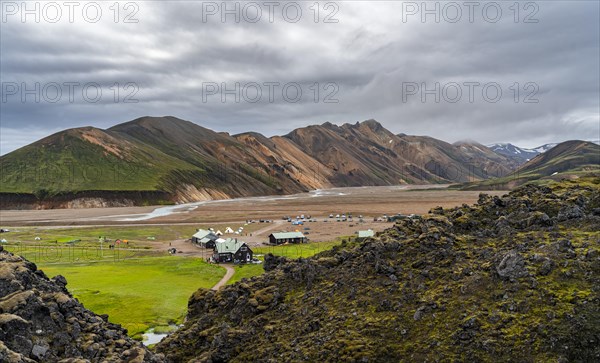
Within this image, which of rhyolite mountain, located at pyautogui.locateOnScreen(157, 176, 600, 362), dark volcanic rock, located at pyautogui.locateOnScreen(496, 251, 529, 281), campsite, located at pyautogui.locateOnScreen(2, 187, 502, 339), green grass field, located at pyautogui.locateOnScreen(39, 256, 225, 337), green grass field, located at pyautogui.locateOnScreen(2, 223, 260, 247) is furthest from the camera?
green grass field, located at pyautogui.locateOnScreen(2, 223, 260, 247)

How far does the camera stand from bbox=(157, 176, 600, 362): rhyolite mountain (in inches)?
1051

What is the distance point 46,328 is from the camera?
2638 cm

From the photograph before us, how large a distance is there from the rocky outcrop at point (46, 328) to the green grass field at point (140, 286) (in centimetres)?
2388

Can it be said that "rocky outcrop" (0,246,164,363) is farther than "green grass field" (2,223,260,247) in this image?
No

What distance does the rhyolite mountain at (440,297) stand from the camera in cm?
2670

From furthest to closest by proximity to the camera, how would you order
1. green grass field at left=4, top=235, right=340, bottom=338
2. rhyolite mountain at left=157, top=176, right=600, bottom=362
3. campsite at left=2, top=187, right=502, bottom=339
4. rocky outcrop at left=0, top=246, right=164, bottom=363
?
campsite at left=2, top=187, right=502, bottom=339
green grass field at left=4, top=235, right=340, bottom=338
rhyolite mountain at left=157, top=176, right=600, bottom=362
rocky outcrop at left=0, top=246, right=164, bottom=363

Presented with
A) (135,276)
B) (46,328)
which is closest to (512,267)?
(46,328)

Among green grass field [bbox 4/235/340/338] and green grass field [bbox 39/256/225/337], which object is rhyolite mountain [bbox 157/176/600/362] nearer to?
green grass field [bbox 39/256/225/337]

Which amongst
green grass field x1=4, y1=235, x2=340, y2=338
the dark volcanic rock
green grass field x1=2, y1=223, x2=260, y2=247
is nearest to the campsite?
green grass field x1=4, y1=235, x2=340, y2=338

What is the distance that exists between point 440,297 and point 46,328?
92.6 ft

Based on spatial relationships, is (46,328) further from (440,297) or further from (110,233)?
(110,233)

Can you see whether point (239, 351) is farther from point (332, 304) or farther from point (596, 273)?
point (596, 273)

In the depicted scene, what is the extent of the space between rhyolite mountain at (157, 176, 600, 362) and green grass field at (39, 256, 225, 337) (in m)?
18.5

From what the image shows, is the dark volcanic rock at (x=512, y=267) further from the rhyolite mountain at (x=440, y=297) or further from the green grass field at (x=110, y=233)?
the green grass field at (x=110, y=233)
